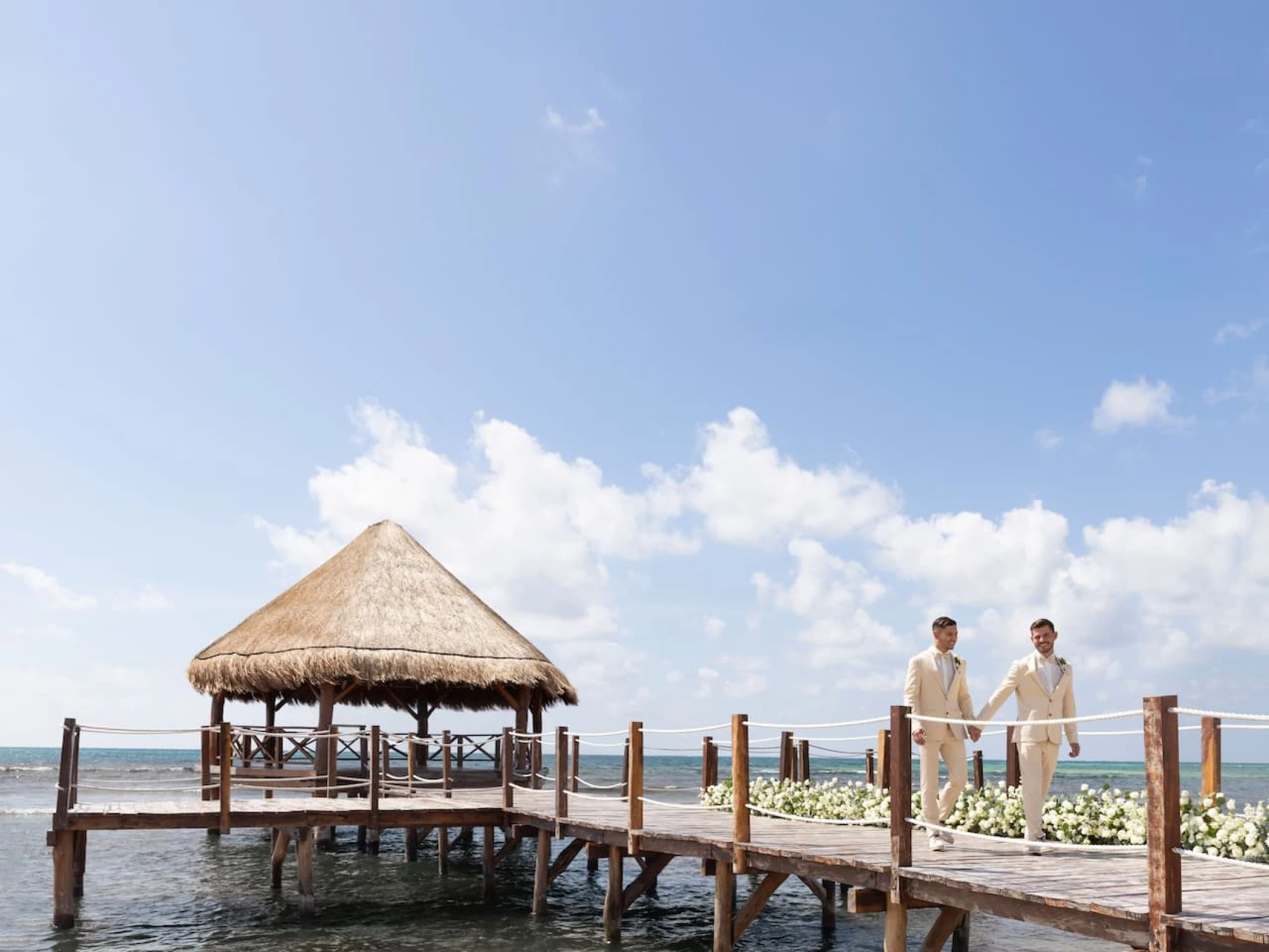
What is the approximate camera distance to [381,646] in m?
19.6

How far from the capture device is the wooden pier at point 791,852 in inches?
241

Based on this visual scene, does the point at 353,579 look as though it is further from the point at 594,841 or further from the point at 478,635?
the point at 594,841

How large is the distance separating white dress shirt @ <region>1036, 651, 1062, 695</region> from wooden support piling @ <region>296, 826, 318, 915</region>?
9677 millimetres

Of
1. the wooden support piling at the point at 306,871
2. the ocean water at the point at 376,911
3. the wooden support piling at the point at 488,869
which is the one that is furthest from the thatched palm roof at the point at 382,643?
the wooden support piling at the point at 306,871

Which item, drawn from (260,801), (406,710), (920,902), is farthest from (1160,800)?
(406,710)

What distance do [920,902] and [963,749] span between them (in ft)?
4.86

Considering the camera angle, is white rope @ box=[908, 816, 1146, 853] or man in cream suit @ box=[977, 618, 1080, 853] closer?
white rope @ box=[908, 816, 1146, 853]

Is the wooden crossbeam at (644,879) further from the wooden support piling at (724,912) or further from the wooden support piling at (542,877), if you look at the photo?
the wooden support piling at (724,912)

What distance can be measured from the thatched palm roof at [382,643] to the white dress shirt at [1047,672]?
12337mm

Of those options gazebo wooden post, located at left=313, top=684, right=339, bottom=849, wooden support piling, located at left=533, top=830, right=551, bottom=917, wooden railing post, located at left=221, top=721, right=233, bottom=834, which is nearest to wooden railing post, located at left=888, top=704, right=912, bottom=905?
wooden support piling, located at left=533, top=830, right=551, bottom=917

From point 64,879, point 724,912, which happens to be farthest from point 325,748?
point 724,912

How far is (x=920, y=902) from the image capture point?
8.20 metres

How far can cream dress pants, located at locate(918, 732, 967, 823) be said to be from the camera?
8930 millimetres

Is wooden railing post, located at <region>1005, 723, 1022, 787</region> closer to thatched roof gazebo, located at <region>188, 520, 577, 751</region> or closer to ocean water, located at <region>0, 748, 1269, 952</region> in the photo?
ocean water, located at <region>0, 748, 1269, 952</region>
